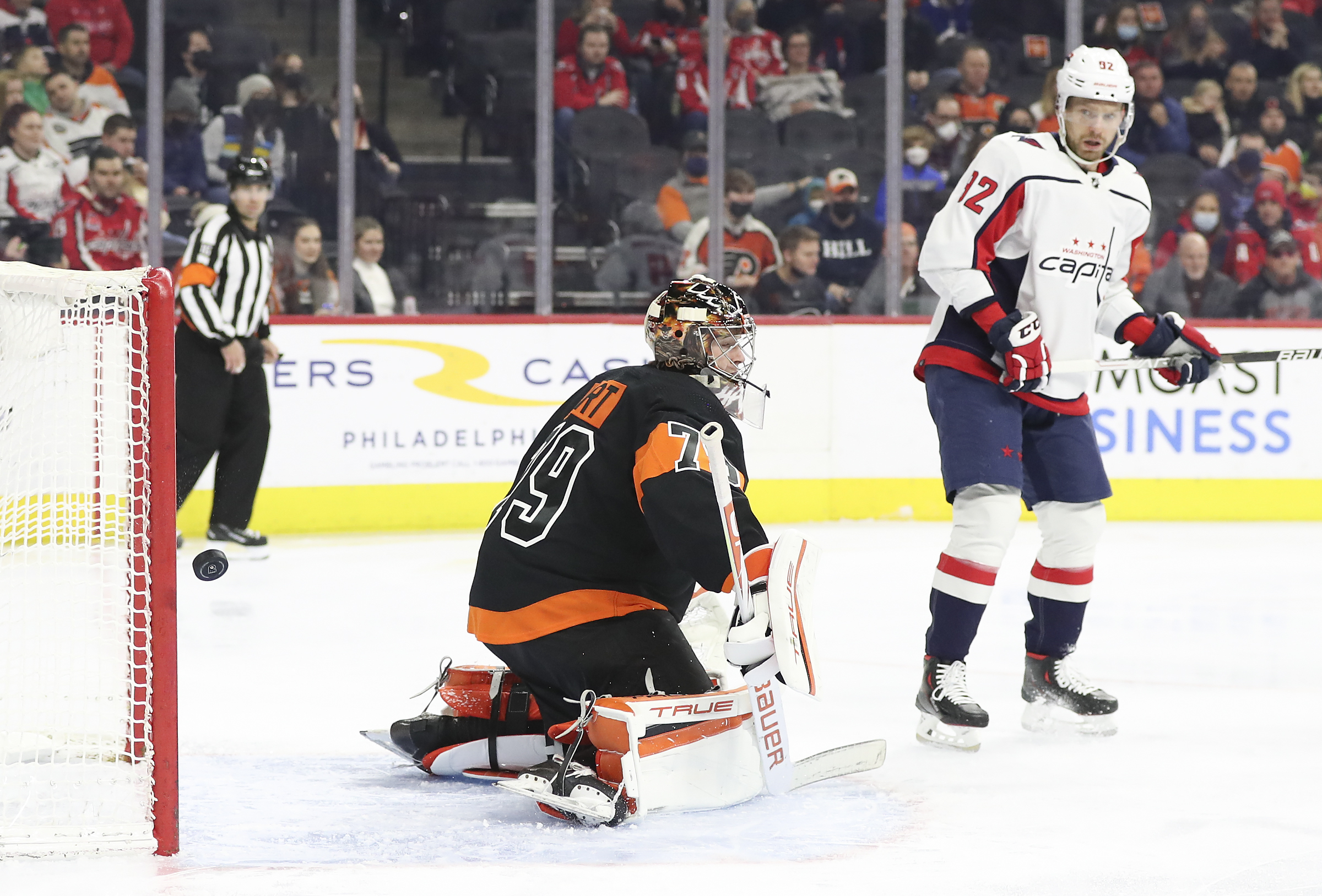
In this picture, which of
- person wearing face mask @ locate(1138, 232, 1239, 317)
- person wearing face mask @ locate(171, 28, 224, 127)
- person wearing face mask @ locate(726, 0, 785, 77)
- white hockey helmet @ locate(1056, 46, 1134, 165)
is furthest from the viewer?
person wearing face mask @ locate(1138, 232, 1239, 317)

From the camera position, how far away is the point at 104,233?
5703 mm

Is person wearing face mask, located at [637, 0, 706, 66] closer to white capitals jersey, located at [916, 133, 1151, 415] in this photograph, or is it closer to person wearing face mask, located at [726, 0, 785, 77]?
person wearing face mask, located at [726, 0, 785, 77]

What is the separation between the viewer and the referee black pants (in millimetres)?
5023

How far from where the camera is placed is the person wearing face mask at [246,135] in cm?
592

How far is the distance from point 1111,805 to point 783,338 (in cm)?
387

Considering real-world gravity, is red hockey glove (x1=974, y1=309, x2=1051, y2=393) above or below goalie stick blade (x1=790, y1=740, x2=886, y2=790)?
above

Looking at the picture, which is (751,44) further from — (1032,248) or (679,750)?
(679,750)

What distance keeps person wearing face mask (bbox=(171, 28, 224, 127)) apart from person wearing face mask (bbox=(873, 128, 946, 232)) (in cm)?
254

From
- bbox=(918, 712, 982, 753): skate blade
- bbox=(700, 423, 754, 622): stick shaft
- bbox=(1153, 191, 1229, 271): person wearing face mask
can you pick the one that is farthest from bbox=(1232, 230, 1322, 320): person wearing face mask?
bbox=(700, 423, 754, 622): stick shaft

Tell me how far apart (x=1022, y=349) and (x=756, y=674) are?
0.87m

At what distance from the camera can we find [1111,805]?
2.30 metres

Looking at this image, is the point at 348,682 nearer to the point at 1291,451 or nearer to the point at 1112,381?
the point at 1112,381

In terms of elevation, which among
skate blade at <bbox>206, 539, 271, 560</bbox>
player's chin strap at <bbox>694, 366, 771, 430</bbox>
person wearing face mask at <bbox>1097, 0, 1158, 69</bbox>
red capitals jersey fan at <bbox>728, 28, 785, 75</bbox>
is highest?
person wearing face mask at <bbox>1097, 0, 1158, 69</bbox>

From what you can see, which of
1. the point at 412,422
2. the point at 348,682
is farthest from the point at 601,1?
the point at 348,682
